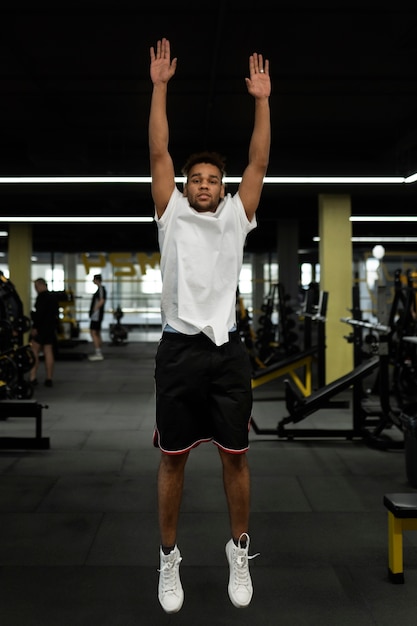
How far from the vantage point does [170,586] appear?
1.93m

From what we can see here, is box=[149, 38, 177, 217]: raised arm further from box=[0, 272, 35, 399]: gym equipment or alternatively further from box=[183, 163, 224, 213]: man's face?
box=[0, 272, 35, 399]: gym equipment

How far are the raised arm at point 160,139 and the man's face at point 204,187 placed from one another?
0.21 feet

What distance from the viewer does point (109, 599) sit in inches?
83.0

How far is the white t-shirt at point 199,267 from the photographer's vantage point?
1921mm

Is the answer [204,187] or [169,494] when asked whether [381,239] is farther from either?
[169,494]

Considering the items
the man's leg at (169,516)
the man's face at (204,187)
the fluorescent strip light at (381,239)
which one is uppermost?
the fluorescent strip light at (381,239)

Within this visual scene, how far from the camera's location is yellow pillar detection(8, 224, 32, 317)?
10.6 m

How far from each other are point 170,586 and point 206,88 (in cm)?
410

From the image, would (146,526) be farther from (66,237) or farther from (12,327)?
(66,237)

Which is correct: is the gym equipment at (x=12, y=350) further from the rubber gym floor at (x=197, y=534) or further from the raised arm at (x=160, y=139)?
the raised arm at (x=160, y=139)

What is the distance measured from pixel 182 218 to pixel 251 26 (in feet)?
8.01

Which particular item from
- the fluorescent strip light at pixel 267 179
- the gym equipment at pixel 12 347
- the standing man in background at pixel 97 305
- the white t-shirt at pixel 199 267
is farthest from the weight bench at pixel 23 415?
the standing man in background at pixel 97 305

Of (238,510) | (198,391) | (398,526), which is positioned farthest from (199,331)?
(398,526)

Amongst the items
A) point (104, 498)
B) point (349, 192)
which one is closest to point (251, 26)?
point (104, 498)
